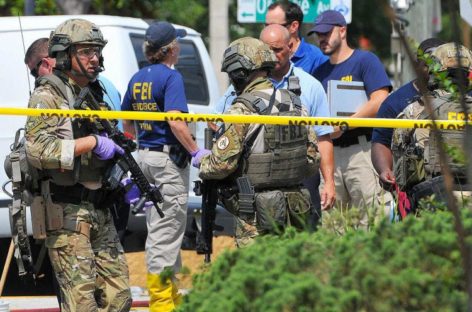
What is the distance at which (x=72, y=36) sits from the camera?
5992mm

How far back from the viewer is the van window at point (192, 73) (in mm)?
10609

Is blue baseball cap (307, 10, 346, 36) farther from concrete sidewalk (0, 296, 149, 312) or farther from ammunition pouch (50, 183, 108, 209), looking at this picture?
ammunition pouch (50, 183, 108, 209)

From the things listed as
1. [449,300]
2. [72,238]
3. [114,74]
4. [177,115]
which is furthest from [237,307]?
[114,74]

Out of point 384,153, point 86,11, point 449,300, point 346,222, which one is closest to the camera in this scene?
point 449,300

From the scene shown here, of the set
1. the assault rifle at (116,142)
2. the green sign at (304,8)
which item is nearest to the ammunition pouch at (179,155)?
the assault rifle at (116,142)

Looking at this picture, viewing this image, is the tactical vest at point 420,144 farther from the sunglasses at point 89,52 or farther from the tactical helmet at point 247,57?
the sunglasses at point 89,52

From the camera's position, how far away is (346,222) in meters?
4.52

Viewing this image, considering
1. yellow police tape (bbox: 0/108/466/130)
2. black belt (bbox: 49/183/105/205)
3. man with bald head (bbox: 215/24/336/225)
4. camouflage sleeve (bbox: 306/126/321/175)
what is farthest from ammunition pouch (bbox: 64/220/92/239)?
man with bald head (bbox: 215/24/336/225)

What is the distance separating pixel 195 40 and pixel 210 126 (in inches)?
146

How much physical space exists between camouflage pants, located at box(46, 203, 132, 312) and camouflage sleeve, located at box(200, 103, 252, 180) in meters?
0.68

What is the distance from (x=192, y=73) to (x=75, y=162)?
16.1 feet

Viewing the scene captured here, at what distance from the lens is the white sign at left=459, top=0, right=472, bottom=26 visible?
236 inches

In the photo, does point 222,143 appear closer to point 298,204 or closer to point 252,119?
point 252,119

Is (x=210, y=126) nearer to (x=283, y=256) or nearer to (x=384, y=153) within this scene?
(x=384, y=153)
